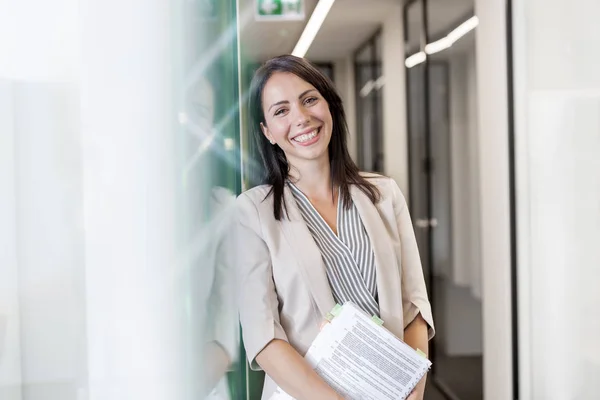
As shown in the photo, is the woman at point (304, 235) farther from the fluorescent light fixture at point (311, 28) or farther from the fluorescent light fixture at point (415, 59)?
the fluorescent light fixture at point (415, 59)

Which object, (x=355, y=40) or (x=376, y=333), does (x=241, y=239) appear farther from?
(x=355, y=40)

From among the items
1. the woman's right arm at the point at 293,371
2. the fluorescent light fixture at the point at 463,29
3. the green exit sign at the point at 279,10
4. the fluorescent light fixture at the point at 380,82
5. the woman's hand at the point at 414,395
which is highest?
the fluorescent light fixture at the point at 463,29

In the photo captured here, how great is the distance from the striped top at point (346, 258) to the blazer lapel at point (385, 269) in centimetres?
2

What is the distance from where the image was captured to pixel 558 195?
95.3 inches

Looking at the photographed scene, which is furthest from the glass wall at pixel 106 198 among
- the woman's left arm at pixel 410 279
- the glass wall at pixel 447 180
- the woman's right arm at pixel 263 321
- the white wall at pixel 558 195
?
the glass wall at pixel 447 180

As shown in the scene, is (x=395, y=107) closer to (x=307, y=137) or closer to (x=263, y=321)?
(x=307, y=137)

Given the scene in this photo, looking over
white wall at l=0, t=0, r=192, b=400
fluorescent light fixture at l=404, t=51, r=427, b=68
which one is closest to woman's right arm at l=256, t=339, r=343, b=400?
white wall at l=0, t=0, r=192, b=400

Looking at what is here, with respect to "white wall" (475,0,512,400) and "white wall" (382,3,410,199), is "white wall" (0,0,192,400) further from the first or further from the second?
"white wall" (382,3,410,199)

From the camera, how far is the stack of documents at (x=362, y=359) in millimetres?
1383

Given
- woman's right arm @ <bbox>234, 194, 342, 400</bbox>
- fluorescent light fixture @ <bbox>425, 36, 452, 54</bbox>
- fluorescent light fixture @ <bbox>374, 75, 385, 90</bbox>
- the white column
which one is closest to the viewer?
the white column

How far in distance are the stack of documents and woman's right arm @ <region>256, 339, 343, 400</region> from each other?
3cm

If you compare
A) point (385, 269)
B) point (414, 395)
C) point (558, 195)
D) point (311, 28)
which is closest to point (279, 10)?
point (311, 28)

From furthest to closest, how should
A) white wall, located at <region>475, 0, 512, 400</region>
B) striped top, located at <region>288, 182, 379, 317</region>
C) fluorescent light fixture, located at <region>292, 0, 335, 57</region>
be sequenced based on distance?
white wall, located at <region>475, 0, 512, 400</region> → fluorescent light fixture, located at <region>292, 0, 335, 57</region> → striped top, located at <region>288, 182, 379, 317</region>

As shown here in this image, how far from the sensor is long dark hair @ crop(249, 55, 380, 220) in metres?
1.37
